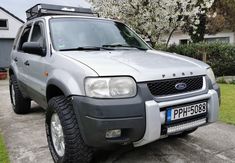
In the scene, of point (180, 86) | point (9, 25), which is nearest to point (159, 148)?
point (180, 86)

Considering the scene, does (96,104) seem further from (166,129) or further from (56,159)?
(56,159)

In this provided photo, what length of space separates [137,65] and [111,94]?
0.48m

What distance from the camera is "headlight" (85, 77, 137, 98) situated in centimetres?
278

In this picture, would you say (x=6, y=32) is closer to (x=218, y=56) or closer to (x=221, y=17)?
(x=221, y=17)

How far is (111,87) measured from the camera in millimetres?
2799

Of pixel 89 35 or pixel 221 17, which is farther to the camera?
pixel 221 17

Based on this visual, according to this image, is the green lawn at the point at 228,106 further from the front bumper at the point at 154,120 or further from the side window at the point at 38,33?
the side window at the point at 38,33

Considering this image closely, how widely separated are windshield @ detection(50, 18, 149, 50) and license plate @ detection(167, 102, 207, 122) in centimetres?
143

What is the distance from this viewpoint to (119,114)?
8.89 feet

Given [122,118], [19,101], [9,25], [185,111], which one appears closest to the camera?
[122,118]

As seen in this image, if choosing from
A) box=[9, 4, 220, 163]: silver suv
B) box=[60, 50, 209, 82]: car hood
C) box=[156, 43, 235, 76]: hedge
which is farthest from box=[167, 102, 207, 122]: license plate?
box=[156, 43, 235, 76]: hedge

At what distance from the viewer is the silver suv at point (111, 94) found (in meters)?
2.75

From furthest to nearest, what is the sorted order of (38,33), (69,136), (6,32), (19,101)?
(6,32), (19,101), (38,33), (69,136)

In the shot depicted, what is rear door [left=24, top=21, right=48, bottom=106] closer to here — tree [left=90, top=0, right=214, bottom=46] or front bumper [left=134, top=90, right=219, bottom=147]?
front bumper [left=134, top=90, right=219, bottom=147]
